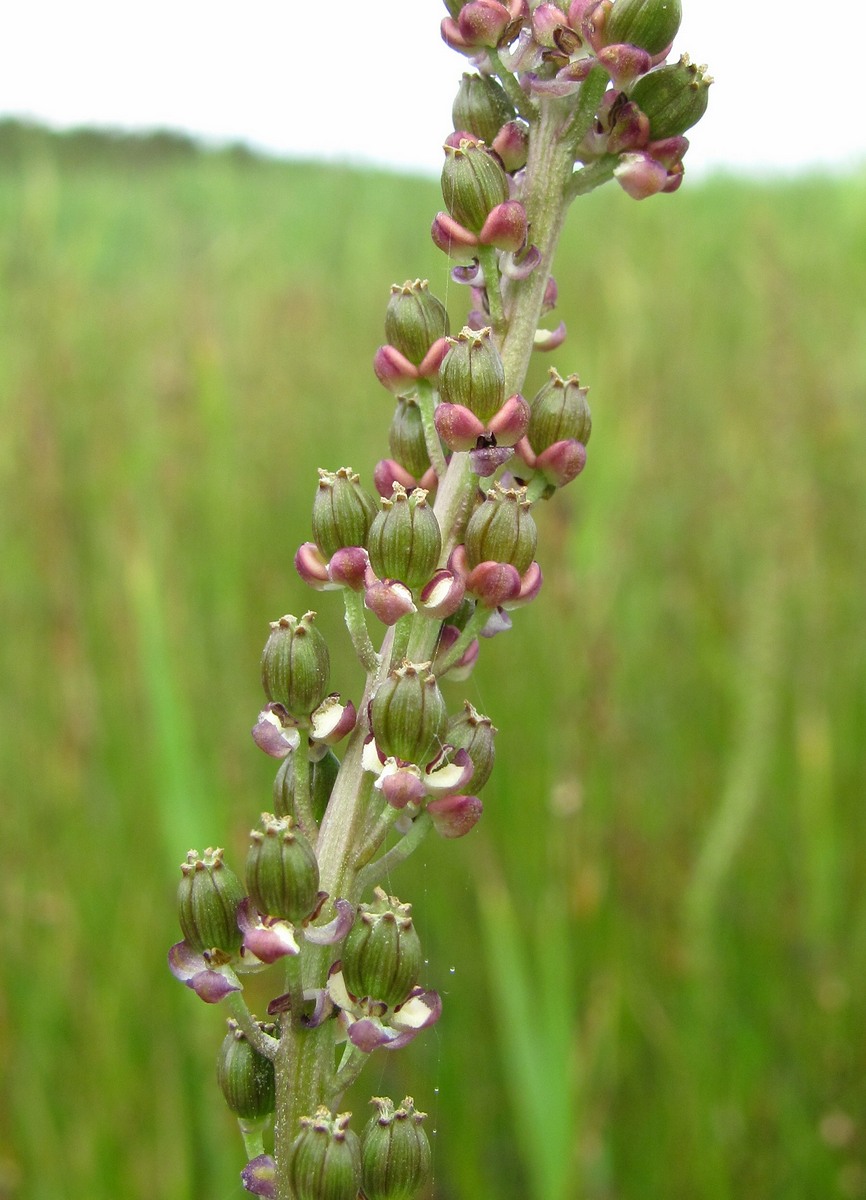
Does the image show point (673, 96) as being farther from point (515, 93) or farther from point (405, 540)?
point (405, 540)

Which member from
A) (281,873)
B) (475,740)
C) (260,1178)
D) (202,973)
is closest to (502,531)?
(475,740)

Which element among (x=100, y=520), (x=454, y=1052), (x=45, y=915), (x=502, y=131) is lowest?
(x=454, y=1052)

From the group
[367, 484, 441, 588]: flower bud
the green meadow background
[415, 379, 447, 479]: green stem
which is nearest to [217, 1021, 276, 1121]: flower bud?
[367, 484, 441, 588]: flower bud

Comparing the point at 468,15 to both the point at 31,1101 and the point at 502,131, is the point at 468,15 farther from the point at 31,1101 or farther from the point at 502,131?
the point at 31,1101

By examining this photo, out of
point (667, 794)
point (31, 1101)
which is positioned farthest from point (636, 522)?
point (31, 1101)

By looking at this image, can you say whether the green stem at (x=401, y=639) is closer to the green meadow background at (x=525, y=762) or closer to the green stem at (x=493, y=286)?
the green stem at (x=493, y=286)

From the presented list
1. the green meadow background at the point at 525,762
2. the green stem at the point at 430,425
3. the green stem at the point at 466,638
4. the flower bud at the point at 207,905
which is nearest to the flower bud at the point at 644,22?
the green stem at the point at 430,425

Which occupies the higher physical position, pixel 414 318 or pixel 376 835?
pixel 414 318
